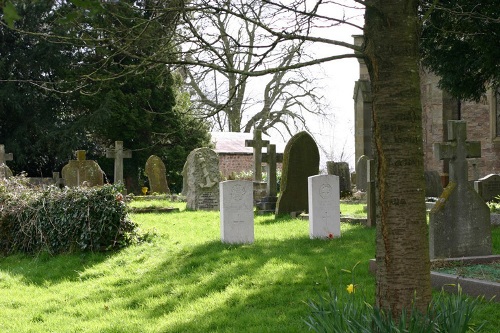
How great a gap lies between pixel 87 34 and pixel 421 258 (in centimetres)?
314

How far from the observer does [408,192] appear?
4074 mm

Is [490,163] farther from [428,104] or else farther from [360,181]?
[360,181]

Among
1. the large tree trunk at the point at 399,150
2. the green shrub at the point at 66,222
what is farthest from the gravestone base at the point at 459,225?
the green shrub at the point at 66,222

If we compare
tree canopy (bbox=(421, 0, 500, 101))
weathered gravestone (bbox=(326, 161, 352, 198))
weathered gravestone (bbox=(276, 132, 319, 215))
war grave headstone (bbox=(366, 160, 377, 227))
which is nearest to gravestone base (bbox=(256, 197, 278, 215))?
weathered gravestone (bbox=(276, 132, 319, 215))

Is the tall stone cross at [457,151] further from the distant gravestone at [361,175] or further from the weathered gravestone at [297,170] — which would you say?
the distant gravestone at [361,175]

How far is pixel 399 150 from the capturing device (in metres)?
4.07

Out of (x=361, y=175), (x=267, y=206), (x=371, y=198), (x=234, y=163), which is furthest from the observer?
(x=234, y=163)

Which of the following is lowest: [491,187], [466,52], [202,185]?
[491,187]

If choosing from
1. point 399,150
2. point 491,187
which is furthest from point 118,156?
point 399,150

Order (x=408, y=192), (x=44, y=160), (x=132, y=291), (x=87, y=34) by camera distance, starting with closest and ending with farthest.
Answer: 1. (x=408, y=192)
2. (x=87, y=34)
3. (x=132, y=291)
4. (x=44, y=160)

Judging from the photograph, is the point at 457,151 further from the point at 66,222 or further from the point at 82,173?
the point at 82,173

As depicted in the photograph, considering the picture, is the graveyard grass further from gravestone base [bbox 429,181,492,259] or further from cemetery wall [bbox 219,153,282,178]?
cemetery wall [bbox 219,153,282,178]

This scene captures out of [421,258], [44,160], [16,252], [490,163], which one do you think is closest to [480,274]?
[421,258]

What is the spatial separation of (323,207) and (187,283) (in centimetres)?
335
